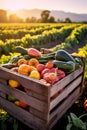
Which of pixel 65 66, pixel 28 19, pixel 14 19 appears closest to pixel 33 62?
pixel 65 66

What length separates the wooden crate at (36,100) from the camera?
2.42 metres

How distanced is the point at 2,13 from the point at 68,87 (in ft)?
222

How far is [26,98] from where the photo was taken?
2.60 m

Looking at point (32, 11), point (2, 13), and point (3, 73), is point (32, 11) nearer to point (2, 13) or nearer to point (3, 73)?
point (2, 13)

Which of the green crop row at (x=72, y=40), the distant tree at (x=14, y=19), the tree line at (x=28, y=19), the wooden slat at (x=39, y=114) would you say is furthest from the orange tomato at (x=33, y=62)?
the distant tree at (x=14, y=19)

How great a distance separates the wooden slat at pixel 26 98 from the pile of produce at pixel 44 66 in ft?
0.82

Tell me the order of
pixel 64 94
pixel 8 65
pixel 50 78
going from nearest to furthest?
pixel 50 78 < pixel 64 94 < pixel 8 65

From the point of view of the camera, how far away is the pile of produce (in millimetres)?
2648

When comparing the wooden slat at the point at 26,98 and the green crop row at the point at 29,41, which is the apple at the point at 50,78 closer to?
the wooden slat at the point at 26,98

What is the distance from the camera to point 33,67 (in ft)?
9.50

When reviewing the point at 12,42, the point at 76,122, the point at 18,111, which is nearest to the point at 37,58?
the point at 18,111

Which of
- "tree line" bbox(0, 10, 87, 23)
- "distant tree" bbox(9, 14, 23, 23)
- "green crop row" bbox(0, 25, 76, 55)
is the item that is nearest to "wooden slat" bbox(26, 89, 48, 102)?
"green crop row" bbox(0, 25, 76, 55)

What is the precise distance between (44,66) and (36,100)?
632 mm

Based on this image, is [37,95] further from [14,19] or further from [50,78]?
[14,19]
